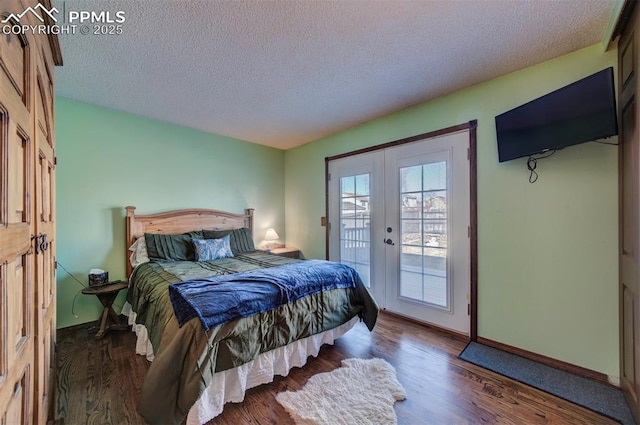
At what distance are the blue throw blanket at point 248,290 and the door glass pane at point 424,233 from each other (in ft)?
2.88

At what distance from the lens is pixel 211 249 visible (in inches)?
126

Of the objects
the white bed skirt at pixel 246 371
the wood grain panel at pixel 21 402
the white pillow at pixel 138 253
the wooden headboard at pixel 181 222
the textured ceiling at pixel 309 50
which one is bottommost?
the white bed skirt at pixel 246 371

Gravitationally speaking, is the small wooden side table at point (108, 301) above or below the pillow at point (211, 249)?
below

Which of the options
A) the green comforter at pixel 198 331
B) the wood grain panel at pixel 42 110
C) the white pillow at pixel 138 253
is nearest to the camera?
the wood grain panel at pixel 42 110

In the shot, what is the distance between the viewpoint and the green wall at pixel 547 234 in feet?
6.23

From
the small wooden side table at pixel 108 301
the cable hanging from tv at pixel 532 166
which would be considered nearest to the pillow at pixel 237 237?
the small wooden side table at pixel 108 301

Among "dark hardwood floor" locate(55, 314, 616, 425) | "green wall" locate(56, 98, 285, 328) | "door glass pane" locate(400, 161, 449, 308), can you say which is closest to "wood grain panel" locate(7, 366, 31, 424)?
"dark hardwood floor" locate(55, 314, 616, 425)

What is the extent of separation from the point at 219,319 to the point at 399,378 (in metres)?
1.38

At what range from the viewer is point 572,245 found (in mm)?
2027

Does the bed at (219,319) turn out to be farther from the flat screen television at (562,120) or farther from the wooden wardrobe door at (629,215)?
the flat screen television at (562,120)

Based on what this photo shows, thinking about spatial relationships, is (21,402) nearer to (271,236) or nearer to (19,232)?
(19,232)

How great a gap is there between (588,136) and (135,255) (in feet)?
13.8

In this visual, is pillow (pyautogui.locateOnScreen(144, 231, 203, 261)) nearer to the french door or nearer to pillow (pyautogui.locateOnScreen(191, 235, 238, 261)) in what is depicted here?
pillow (pyautogui.locateOnScreen(191, 235, 238, 261))

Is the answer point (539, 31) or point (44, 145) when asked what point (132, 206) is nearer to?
point (44, 145)
